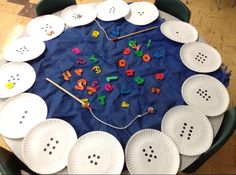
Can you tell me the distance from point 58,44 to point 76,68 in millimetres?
202

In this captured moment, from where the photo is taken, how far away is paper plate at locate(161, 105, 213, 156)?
3.43 feet

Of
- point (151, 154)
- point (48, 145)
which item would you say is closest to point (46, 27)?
point (48, 145)

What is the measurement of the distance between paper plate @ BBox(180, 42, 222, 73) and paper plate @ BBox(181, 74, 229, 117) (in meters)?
0.07

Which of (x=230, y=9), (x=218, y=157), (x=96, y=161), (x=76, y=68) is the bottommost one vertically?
(x=218, y=157)

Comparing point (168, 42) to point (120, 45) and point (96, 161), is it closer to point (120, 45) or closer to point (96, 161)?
point (120, 45)

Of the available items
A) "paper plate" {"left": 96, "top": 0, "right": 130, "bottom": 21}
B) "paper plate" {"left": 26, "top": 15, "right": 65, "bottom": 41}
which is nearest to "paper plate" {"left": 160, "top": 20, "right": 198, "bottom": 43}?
"paper plate" {"left": 96, "top": 0, "right": 130, "bottom": 21}

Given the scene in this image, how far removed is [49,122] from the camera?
109cm

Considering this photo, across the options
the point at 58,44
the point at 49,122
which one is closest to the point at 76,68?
the point at 58,44

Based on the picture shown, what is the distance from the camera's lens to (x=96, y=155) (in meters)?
1.01

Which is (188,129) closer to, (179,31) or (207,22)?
(179,31)

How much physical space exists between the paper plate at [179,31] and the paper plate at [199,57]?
2.3 inches

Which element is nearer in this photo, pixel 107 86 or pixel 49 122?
pixel 49 122

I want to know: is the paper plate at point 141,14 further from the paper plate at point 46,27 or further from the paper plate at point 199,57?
the paper plate at point 46,27

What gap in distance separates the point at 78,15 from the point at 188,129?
0.96 m
